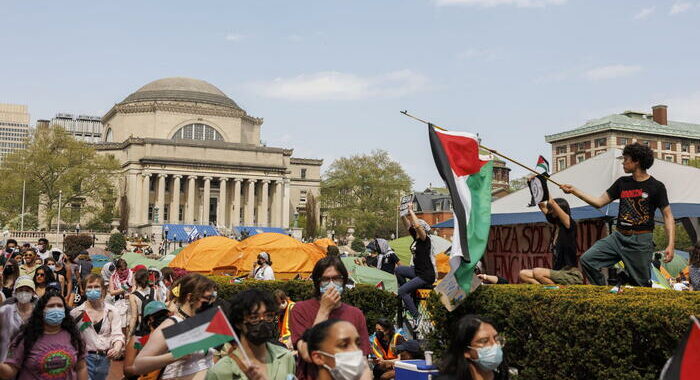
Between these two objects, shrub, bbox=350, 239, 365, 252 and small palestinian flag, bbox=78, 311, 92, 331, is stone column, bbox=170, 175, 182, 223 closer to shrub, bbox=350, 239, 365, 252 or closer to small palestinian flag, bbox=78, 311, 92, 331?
shrub, bbox=350, 239, 365, 252

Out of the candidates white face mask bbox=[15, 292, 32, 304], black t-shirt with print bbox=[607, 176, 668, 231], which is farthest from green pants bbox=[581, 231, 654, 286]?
white face mask bbox=[15, 292, 32, 304]

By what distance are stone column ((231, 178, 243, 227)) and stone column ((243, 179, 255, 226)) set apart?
3.92 ft

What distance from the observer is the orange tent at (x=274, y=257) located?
76.9 feet

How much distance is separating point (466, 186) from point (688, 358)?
4.09m

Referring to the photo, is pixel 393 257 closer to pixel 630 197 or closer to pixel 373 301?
pixel 373 301

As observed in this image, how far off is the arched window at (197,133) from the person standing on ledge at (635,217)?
101330 millimetres

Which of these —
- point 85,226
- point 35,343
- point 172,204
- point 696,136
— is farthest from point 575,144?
point 35,343

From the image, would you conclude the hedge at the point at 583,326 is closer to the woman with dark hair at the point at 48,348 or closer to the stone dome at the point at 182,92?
the woman with dark hair at the point at 48,348

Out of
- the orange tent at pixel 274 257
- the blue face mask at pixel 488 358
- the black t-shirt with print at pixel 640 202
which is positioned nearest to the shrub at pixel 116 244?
the orange tent at pixel 274 257

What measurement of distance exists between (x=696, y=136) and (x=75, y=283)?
328 feet

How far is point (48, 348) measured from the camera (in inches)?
223

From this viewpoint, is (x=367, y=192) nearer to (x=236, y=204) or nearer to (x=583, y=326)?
(x=236, y=204)

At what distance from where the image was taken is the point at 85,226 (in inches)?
3573

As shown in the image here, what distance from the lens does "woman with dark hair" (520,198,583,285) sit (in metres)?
7.96
